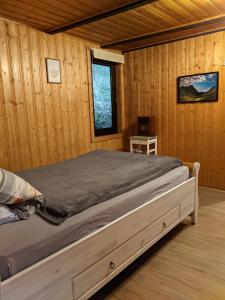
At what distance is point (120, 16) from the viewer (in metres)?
2.71

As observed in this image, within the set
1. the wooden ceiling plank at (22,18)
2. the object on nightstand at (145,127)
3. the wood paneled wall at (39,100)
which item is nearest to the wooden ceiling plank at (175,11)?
the wooden ceiling plank at (22,18)

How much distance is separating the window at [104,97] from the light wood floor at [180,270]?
2222mm

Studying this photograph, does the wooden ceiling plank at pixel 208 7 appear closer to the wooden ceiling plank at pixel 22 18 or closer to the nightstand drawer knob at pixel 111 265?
the wooden ceiling plank at pixel 22 18

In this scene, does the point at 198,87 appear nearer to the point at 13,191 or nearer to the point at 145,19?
the point at 145,19

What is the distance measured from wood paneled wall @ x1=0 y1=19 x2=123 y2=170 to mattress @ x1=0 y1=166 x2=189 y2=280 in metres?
1.60

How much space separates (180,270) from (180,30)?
2.73 meters

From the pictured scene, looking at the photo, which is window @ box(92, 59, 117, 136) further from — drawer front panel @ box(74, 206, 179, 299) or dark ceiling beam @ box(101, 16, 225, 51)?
drawer front panel @ box(74, 206, 179, 299)

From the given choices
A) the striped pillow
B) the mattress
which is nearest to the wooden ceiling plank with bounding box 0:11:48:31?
the striped pillow

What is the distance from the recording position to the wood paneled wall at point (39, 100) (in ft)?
9.02

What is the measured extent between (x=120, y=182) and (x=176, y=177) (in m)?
0.67

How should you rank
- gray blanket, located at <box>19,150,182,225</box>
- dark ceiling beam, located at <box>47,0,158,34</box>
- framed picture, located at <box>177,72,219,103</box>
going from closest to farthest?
1. gray blanket, located at <box>19,150,182,225</box>
2. dark ceiling beam, located at <box>47,0,158,34</box>
3. framed picture, located at <box>177,72,219,103</box>

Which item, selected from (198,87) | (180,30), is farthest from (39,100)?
(198,87)

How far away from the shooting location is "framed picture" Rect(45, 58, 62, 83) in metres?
3.12

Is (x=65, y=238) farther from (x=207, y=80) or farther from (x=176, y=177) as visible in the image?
(x=207, y=80)
